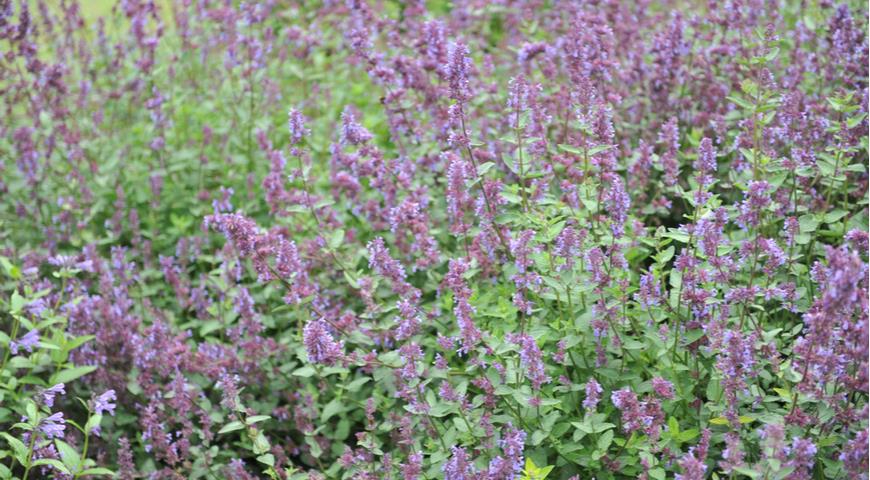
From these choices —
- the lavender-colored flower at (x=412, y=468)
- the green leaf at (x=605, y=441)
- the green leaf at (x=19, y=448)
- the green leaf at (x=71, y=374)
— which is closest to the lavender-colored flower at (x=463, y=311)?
the lavender-colored flower at (x=412, y=468)

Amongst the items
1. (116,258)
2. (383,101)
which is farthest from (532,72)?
(116,258)

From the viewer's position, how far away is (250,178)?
496 centimetres

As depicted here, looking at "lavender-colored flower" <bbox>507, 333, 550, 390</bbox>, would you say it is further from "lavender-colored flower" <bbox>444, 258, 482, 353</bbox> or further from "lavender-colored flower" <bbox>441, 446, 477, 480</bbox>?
"lavender-colored flower" <bbox>441, 446, 477, 480</bbox>

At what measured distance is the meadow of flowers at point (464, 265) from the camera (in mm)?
2930

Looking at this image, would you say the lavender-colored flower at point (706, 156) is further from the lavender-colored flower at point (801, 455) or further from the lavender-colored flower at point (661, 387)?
the lavender-colored flower at point (801, 455)

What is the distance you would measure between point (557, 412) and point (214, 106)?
359cm

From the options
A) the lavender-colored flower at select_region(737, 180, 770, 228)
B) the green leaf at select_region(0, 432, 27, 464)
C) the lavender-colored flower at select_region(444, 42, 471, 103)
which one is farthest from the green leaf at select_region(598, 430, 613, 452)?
the green leaf at select_region(0, 432, 27, 464)

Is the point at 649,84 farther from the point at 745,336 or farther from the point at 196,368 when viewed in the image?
the point at 196,368

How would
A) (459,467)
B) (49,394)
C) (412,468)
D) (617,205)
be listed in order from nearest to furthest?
(459,467) → (412,468) → (617,205) → (49,394)

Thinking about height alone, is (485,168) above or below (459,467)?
above

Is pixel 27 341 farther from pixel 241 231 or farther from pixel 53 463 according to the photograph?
pixel 241 231

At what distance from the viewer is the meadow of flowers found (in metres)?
2.93

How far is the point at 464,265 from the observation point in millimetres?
3094

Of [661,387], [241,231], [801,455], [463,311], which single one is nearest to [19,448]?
[241,231]
